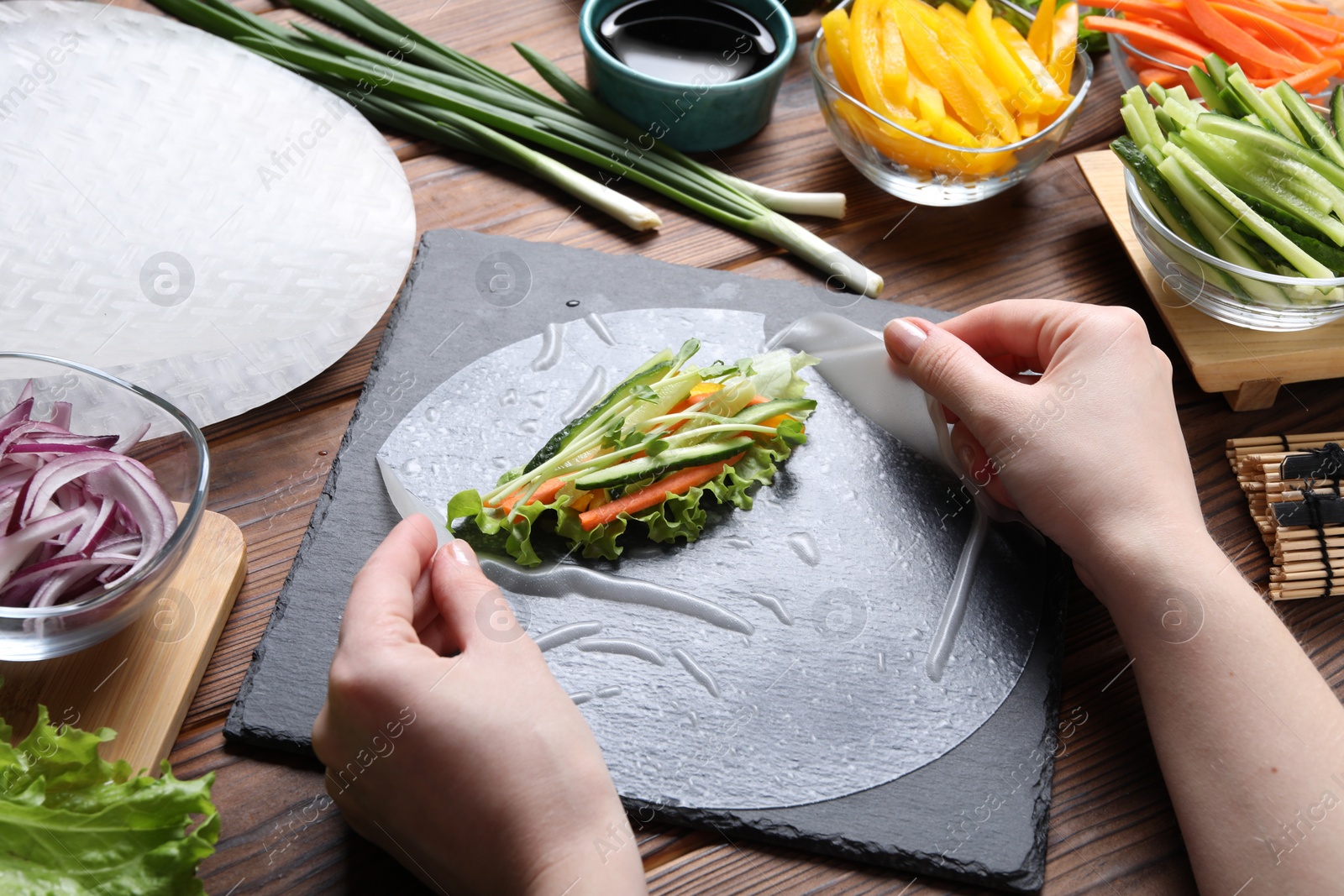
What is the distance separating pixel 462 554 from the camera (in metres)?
1.13

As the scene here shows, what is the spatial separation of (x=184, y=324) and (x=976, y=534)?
1.16 meters

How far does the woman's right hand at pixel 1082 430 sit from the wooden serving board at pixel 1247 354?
0.19 metres

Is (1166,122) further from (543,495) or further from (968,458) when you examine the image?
(543,495)

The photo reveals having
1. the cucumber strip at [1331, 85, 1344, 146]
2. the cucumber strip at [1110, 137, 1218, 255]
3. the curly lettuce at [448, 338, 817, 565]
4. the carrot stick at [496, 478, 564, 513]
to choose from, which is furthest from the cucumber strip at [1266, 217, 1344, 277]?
the carrot stick at [496, 478, 564, 513]

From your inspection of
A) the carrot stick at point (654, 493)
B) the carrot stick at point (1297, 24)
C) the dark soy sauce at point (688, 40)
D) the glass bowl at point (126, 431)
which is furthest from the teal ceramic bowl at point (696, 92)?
the glass bowl at point (126, 431)

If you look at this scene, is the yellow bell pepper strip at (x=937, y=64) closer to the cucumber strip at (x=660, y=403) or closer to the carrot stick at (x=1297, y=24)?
the carrot stick at (x=1297, y=24)

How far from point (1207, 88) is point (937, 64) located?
1.42ft

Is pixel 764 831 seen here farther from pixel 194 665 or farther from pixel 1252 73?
pixel 1252 73

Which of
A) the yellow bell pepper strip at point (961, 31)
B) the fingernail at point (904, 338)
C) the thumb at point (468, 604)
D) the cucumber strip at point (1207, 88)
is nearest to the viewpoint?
the thumb at point (468, 604)

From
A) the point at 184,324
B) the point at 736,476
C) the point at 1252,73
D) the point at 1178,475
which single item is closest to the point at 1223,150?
A: the point at 1252,73

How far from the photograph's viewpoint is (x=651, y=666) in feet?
4.11

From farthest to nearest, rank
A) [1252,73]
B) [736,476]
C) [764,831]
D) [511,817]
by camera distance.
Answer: [1252,73] → [736,476] → [764,831] → [511,817]

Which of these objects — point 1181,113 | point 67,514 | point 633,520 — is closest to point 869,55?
point 1181,113

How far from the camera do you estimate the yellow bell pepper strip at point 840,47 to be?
1742 millimetres
